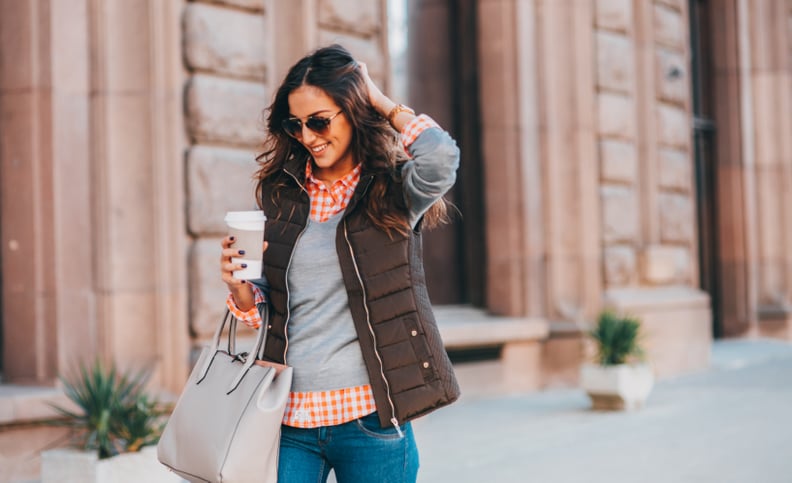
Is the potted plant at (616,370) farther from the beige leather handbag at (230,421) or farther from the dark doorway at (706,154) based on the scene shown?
the dark doorway at (706,154)

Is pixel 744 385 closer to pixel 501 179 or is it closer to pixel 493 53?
pixel 501 179

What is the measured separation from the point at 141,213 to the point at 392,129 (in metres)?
4.19

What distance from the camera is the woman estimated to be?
2.54 metres

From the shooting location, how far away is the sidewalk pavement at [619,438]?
5.85m

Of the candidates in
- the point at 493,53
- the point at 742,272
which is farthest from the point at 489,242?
the point at 742,272

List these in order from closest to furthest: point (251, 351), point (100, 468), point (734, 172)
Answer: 1. point (251, 351)
2. point (100, 468)
3. point (734, 172)

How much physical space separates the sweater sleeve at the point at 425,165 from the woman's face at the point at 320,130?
164mm

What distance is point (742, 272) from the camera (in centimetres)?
1494

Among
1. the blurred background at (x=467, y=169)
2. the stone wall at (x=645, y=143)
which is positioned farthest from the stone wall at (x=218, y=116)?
the stone wall at (x=645, y=143)

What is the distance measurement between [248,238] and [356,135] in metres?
0.43

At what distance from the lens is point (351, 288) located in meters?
2.55

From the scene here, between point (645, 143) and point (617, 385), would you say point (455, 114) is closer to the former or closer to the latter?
point (645, 143)

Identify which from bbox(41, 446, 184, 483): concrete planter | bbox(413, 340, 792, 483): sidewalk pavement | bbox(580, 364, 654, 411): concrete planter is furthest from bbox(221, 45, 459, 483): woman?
bbox(580, 364, 654, 411): concrete planter

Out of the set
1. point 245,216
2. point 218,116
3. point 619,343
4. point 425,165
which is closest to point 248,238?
point 245,216
